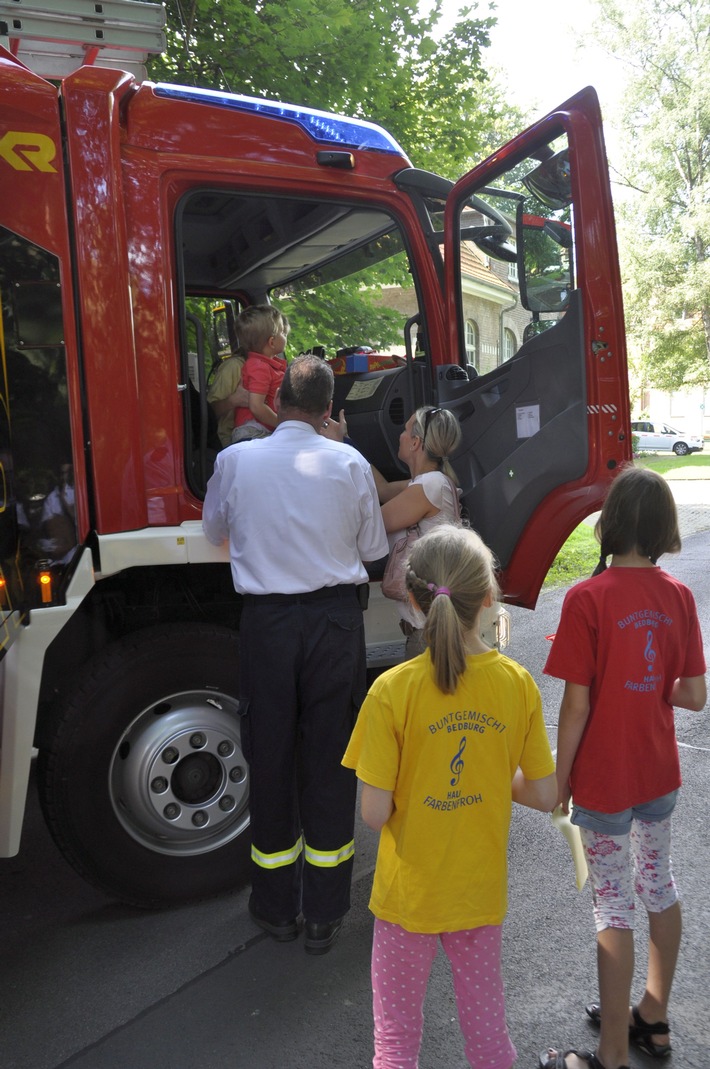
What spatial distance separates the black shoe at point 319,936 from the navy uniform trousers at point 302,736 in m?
0.02

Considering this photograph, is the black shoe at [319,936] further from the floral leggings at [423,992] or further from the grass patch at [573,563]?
the grass patch at [573,563]

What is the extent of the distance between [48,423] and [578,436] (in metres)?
1.92

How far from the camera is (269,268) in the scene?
4918mm

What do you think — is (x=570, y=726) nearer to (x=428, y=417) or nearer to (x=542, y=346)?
(x=428, y=417)

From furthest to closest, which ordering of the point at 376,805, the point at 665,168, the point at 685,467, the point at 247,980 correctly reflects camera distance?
the point at 665,168, the point at 685,467, the point at 247,980, the point at 376,805

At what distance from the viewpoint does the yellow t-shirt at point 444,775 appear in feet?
6.39

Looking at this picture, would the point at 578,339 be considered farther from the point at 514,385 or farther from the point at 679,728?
the point at 679,728

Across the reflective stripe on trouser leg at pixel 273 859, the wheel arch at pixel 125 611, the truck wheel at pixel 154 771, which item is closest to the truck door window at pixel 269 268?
the wheel arch at pixel 125 611

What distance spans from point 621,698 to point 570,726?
15cm

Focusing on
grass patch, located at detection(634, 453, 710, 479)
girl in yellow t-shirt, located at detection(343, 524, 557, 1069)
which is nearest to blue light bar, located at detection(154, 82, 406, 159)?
girl in yellow t-shirt, located at detection(343, 524, 557, 1069)

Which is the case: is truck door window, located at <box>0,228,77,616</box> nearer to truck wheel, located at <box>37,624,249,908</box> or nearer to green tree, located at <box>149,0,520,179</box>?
truck wheel, located at <box>37,624,249,908</box>

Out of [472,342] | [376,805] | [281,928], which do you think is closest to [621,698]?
[376,805]

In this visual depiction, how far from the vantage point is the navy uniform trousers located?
9.66 feet

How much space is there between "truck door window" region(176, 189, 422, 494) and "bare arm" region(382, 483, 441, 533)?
2.47 ft
